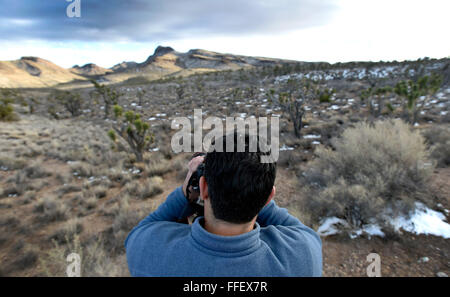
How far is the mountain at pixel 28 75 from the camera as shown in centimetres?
6339

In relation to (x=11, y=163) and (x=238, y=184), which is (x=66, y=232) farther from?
(x=11, y=163)

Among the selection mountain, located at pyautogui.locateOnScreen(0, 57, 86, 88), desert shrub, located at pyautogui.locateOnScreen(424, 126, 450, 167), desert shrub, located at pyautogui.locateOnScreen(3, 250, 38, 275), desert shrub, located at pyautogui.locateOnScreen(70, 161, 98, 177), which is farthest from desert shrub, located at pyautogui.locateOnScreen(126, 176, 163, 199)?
mountain, located at pyautogui.locateOnScreen(0, 57, 86, 88)

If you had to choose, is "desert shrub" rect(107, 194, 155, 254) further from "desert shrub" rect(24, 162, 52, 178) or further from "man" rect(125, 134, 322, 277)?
"desert shrub" rect(24, 162, 52, 178)

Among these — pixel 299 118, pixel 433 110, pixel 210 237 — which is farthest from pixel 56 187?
pixel 433 110

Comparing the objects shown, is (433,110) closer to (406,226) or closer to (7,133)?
(406,226)

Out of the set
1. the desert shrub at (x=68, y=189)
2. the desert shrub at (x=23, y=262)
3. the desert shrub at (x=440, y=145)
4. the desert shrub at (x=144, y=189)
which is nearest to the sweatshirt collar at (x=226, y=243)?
the desert shrub at (x=23, y=262)

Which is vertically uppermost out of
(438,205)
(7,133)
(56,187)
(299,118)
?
(299,118)

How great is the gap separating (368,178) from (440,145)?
4.12 metres

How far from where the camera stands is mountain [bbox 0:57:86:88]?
63.4 meters

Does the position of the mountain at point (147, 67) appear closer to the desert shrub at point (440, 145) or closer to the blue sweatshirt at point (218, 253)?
the desert shrub at point (440, 145)

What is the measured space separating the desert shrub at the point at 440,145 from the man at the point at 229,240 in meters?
6.37

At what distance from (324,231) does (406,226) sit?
1.32 metres

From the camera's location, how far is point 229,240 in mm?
918
